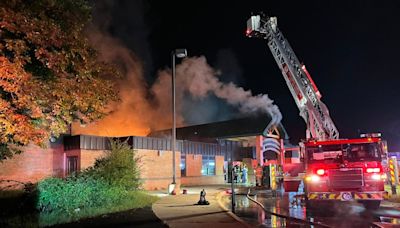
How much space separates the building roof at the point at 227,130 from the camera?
32.5 meters

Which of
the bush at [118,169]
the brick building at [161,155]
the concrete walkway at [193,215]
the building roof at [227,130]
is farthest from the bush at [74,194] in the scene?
the building roof at [227,130]

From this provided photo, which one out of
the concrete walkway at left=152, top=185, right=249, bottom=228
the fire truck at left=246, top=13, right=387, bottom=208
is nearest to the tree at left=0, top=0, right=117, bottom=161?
the concrete walkway at left=152, top=185, right=249, bottom=228

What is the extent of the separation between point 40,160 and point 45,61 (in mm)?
13968

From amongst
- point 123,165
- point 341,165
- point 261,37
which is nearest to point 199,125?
point 261,37

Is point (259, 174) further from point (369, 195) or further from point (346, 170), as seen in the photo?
point (369, 195)

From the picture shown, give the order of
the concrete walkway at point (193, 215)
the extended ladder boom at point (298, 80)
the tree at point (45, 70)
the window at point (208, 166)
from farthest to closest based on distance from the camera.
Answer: the window at point (208, 166) < the extended ladder boom at point (298, 80) < the concrete walkway at point (193, 215) < the tree at point (45, 70)

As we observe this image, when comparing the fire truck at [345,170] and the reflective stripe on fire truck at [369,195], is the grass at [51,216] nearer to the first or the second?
the fire truck at [345,170]

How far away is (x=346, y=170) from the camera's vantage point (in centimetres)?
1214

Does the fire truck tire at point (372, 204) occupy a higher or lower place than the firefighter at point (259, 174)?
lower

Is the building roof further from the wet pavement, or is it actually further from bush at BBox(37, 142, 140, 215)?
the wet pavement

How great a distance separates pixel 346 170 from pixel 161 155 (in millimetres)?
15007

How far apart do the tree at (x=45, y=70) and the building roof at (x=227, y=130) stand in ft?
74.5

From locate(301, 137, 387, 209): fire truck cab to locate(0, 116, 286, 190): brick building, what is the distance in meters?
2.98

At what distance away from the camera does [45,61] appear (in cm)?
895
